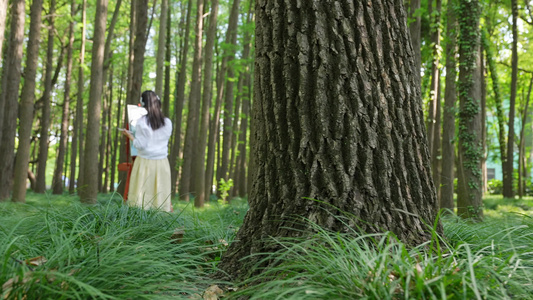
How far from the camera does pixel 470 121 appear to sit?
8281 millimetres

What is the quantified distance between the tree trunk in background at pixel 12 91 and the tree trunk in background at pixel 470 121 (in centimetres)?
915

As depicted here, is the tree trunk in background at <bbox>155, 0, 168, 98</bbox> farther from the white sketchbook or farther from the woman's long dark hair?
the woman's long dark hair

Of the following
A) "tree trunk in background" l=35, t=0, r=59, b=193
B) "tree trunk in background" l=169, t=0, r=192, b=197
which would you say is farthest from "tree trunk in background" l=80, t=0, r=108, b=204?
"tree trunk in background" l=35, t=0, r=59, b=193

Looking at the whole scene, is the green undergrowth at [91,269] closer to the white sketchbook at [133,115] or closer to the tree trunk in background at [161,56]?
the white sketchbook at [133,115]

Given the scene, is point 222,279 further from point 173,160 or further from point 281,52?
point 173,160

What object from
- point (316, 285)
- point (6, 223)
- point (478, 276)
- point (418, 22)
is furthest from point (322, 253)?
point (418, 22)

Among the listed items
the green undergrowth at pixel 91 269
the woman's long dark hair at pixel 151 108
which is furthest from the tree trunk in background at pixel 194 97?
the green undergrowth at pixel 91 269

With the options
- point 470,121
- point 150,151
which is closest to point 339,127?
point 150,151

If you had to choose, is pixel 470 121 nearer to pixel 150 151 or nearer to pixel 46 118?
pixel 150 151

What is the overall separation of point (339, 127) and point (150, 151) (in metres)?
4.47

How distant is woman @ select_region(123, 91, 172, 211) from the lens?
20.5ft

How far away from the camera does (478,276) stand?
67.8 inches

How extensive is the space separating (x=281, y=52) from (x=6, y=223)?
229 centimetres

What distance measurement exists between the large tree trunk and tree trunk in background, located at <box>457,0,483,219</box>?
20.9ft
